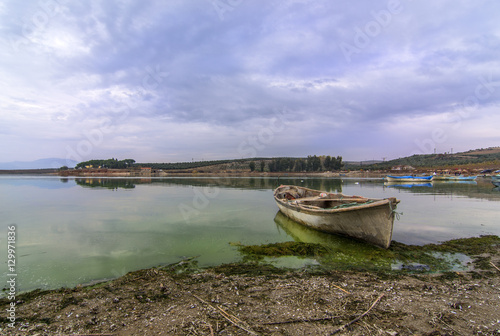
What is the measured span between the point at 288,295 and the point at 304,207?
23.8 ft

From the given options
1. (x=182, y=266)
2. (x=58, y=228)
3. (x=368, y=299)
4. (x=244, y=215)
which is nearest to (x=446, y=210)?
(x=244, y=215)

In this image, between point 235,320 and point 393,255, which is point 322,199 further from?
point 235,320

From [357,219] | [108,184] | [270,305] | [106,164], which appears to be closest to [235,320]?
[270,305]

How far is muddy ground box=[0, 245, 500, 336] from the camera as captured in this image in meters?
4.37

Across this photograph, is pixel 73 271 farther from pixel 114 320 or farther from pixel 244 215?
pixel 244 215

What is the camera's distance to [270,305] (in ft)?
16.9

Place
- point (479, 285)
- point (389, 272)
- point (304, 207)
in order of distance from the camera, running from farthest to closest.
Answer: point (304, 207) → point (389, 272) → point (479, 285)

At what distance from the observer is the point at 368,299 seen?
5383mm

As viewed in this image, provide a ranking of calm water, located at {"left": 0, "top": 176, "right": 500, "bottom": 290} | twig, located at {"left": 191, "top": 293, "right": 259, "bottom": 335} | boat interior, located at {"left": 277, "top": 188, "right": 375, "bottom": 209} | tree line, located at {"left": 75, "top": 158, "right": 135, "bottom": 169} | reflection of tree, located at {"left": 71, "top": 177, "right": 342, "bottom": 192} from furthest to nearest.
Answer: tree line, located at {"left": 75, "top": 158, "right": 135, "bottom": 169} → reflection of tree, located at {"left": 71, "top": 177, "right": 342, "bottom": 192} → boat interior, located at {"left": 277, "top": 188, "right": 375, "bottom": 209} → calm water, located at {"left": 0, "top": 176, "right": 500, "bottom": 290} → twig, located at {"left": 191, "top": 293, "right": 259, "bottom": 335}

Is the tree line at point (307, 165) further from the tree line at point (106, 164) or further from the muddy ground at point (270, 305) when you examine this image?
the muddy ground at point (270, 305)

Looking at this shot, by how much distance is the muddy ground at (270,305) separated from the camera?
172 inches

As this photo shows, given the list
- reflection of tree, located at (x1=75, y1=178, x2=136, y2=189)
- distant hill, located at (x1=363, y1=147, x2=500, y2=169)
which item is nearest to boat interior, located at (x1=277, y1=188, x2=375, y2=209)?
reflection of tree, located at (x1=75, y1=178, x2=136, y2=189)

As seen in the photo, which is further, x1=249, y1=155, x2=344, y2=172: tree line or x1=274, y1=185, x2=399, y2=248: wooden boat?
x1=249, y1=155, x2=344, y2=172: tree line

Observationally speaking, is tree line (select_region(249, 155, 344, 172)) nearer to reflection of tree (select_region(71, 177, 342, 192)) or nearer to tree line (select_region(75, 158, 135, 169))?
reflection of tree (select_region(71, 177, 342, 192))
